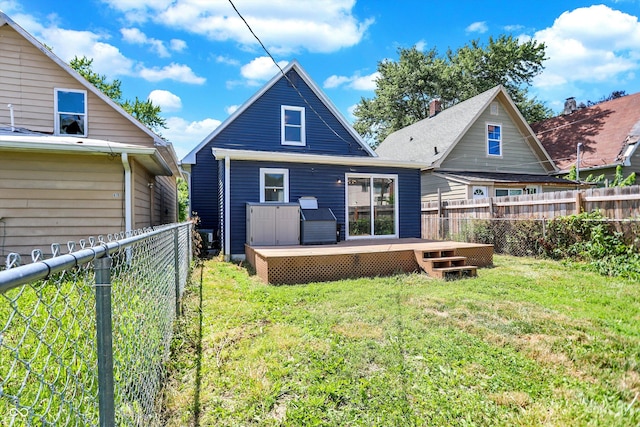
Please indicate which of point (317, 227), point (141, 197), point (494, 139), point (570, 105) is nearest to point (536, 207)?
point (317, 227)

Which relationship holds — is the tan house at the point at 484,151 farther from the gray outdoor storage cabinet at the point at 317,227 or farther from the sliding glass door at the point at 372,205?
the gray outdoor storage cabinet at the point at 317,227

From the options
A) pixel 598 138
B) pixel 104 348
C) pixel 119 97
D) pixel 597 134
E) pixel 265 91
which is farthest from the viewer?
pixel 119 97

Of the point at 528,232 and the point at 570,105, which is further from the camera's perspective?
the point at 570,105

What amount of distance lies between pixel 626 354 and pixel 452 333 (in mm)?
1459

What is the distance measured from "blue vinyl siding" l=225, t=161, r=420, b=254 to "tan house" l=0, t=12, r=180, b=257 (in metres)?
2.07

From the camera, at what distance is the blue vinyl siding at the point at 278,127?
1173cm

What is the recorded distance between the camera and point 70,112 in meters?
8.97

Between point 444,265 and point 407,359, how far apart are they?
13.5ft

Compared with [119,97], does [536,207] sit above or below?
below

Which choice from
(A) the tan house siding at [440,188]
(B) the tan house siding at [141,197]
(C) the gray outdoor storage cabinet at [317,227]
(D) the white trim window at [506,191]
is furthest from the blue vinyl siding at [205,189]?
(D) the white trim window at [506,191]

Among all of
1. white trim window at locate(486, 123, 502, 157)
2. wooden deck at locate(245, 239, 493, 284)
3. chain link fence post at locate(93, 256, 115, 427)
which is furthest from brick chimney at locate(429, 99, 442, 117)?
chain link fence post at locate(93, 256, 115, 427)

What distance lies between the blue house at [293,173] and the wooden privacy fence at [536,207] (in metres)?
1.97

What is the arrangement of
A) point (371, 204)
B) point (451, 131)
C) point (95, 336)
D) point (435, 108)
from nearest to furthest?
1. point (95, 336)
2. point (371, 204)
3. point (451, 131)
4. point (435, 108)

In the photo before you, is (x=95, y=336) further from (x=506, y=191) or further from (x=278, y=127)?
(x=506, y=191)
